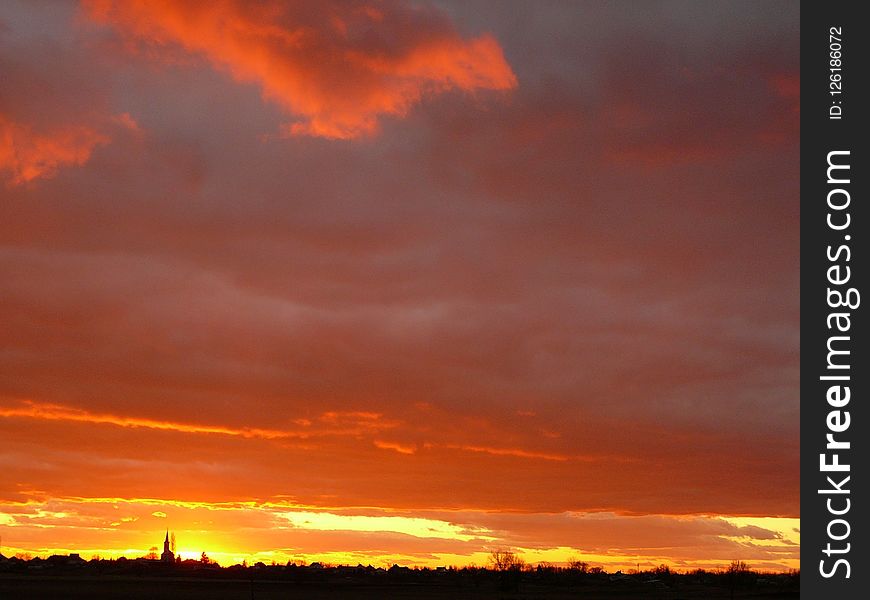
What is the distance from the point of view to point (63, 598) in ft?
379
